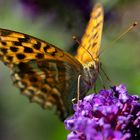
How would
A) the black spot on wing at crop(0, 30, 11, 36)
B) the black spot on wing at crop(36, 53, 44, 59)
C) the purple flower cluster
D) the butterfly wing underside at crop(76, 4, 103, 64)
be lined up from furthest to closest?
the black spot on wing at crop(36, 53, 44, 59), the black spot on wing at crop(0, 30, 11, 36), the butterfly wing underside at crop(76, 4, 103, 64), the purple flower cluster

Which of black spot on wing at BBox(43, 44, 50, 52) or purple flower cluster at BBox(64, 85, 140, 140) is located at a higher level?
black spot on wing at BBox(43, 44, 50, 52)

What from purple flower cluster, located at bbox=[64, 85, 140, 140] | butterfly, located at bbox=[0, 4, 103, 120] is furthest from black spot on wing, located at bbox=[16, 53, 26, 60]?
purple flower cluster, located at bbox=[64, 85, 140, 140]

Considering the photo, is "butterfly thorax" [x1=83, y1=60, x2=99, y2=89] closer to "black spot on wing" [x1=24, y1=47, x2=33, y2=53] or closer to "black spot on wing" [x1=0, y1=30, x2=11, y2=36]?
"black spot on wing" [x1=24, y1=47, x2=33, y2=53]

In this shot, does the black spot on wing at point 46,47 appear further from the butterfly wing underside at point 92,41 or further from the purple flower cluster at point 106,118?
the purple flower cluster at point 106,118

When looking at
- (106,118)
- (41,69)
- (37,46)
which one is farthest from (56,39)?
(106,118)

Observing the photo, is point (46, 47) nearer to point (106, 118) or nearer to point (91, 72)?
point (91, 72)

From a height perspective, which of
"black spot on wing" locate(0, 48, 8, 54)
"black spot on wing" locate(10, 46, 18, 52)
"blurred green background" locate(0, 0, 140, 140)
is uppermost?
"blurred green background" locate(0, 0, 140, 140)

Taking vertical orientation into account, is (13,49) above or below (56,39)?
below

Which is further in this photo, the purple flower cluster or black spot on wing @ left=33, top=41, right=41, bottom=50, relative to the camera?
black spot on wing @ left=33, top=41, right=41, bottom=50
